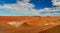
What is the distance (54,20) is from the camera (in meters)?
1.03

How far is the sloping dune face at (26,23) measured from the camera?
1.03m

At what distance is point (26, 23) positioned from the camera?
103cm

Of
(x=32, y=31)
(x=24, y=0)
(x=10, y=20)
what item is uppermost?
(x=24, y=0)

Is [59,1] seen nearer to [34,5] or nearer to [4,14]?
[34,5]

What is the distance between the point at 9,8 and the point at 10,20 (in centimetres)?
9

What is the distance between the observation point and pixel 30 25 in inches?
40.6

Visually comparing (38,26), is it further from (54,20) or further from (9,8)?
(9,8)

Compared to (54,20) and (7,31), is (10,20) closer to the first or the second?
(7,31)

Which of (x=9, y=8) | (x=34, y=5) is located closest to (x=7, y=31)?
(x=9, y=8)

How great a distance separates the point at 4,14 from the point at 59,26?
17.2 inches

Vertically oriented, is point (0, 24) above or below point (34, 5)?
below

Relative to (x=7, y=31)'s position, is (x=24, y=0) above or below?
above

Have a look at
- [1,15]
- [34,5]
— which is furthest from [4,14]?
[34,5]

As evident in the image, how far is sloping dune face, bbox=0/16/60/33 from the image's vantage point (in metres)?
1.03
